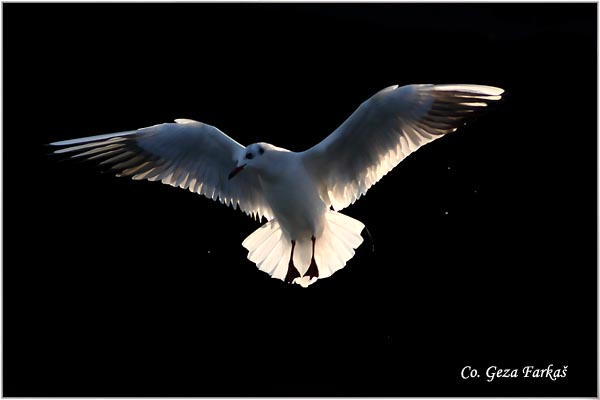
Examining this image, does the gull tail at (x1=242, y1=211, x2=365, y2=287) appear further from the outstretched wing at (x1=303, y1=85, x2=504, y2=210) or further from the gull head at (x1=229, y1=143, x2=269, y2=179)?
the gull head at (x1=229, y1=143, x2=269, y2=179)

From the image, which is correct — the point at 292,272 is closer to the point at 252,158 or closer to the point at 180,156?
the point at 252,158

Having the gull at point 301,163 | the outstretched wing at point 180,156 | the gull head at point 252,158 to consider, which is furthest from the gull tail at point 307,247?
the gull head at point 252,158

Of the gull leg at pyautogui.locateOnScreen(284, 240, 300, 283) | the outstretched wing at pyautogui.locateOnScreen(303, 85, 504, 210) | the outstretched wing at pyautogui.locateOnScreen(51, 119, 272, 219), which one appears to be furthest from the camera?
the gull leg at pyautogui.locateOnScreen(284, 240, 300, 283)

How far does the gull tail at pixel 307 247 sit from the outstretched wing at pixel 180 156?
160 mm

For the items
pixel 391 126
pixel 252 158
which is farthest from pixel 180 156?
pixel 391 126

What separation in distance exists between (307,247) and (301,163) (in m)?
0.46

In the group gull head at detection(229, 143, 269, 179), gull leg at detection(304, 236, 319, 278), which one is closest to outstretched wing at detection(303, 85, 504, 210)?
gull head at detection(229, 143, 269, 179)

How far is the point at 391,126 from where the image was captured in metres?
A: 4.13

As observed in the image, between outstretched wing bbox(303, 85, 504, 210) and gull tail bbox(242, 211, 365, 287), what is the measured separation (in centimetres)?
25

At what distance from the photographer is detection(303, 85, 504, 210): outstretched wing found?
4043mm

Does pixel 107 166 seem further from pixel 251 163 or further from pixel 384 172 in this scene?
pixel 384 172

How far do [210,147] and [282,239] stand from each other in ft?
1.95

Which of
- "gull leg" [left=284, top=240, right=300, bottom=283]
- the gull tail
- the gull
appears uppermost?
the gull

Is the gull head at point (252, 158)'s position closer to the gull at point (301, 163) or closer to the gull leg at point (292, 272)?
the gull at point (301, 163)
